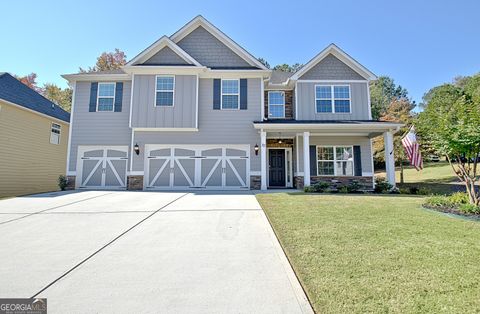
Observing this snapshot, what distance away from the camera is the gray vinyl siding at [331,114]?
41.0 ft

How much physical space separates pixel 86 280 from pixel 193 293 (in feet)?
4.43

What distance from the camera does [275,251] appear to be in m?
3.70

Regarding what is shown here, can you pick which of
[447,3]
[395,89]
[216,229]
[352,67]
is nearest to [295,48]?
[352,67]

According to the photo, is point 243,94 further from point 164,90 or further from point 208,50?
point 164,90

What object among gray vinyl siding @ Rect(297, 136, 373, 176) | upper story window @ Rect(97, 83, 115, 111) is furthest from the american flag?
upper story window @ Rect(97, 83, 115, 111)

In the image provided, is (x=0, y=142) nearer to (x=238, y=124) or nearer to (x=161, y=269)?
(x=238, y=124)

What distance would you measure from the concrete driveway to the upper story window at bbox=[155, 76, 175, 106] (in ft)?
23.9

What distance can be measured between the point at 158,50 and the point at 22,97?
869 cm

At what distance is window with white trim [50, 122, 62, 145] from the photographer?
15359mm

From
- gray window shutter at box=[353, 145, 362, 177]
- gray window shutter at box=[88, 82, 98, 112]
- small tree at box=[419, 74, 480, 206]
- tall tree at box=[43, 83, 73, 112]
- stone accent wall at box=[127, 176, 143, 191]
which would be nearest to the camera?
small tree at box=[419, 74, 480, 206]

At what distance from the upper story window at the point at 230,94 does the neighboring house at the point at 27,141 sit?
36.5ft

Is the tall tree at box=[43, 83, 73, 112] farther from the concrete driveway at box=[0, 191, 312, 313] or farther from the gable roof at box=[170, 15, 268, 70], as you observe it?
the concrete driveway at box=[0, 191, 312, 313]

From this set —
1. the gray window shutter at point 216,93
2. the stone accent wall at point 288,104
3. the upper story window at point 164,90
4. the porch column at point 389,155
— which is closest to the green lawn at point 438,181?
the porch column at point 389,155

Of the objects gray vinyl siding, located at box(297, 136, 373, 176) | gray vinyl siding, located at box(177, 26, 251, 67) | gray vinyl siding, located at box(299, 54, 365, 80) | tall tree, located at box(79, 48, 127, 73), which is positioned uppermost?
tall tree, located at box(79, 48, 127, 73)
